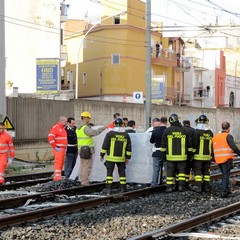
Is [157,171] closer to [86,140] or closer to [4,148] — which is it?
[86,140]

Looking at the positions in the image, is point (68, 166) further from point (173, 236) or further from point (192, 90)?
point (192, 90)

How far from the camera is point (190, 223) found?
981 centimetres

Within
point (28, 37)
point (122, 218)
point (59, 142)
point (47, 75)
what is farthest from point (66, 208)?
point (28, 37)

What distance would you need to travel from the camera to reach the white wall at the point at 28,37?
45469mm

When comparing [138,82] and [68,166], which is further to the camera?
[138,82]

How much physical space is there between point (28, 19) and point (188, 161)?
34.1 m

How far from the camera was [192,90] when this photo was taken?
6644cm

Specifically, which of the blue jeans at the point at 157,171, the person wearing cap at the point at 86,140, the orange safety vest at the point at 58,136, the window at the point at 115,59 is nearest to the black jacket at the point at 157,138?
the blue jeans at the point at 157,171

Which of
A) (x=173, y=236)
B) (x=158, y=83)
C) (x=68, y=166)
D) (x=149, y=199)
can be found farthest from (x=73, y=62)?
(x=173, y=236)

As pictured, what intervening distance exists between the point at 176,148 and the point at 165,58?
148 ft

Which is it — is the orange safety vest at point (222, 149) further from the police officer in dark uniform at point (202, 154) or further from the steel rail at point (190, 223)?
the steel rail at point (190, 223)

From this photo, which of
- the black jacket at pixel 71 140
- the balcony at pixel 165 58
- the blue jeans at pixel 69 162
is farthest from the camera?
the balcony at pixel 165 58

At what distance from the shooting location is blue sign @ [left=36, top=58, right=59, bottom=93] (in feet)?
121

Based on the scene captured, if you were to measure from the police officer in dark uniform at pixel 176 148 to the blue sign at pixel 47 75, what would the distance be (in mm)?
23331
